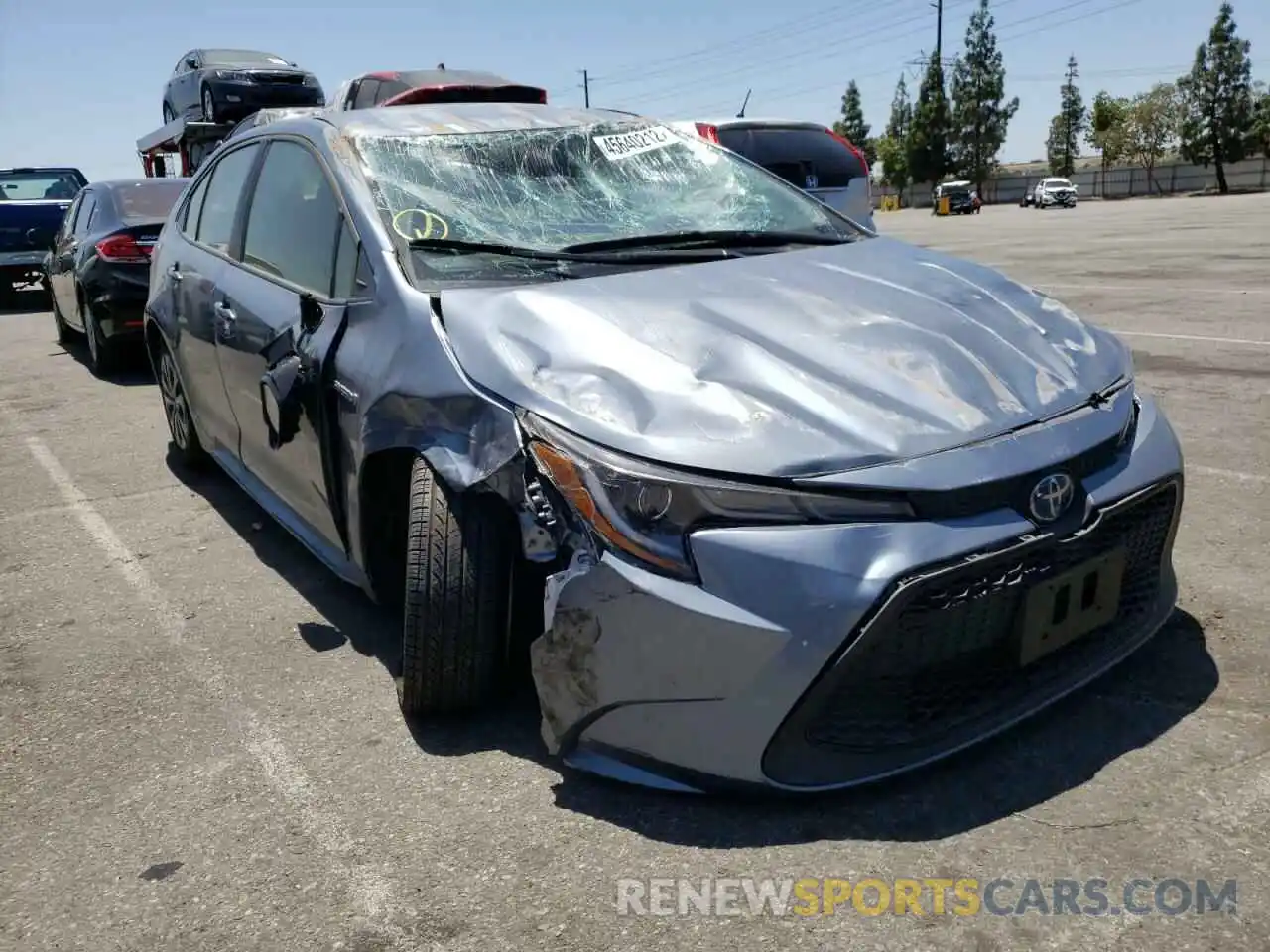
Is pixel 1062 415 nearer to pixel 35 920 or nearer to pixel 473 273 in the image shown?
pixel 473 273

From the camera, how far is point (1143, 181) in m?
74.5

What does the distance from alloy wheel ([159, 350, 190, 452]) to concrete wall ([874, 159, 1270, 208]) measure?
71.3 metres

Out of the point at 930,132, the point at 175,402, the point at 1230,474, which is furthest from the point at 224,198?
the point at 930,132

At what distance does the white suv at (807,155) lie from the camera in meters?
9.11

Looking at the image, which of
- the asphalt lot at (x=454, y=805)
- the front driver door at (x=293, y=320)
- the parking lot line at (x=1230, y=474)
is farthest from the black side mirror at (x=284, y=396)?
the parking lot line at (x=1230, y=474)

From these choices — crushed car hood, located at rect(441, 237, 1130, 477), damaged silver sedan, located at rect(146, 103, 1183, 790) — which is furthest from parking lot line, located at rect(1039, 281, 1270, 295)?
crushed car hood, located at rect(441, 237, 1130, 477)

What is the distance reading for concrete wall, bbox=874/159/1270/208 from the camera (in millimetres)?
67562

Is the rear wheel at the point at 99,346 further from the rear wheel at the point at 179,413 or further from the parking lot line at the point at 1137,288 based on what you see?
the parking lot line at the point at 1137,288

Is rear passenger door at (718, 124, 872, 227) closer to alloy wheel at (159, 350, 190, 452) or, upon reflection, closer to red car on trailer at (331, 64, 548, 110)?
red car on trailer at (331, 64, 548, 110)

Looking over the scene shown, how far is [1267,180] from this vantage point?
66.2 meters

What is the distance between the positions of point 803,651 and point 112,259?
7405mm

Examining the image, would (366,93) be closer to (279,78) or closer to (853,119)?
(279,78)

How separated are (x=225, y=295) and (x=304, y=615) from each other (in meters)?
1.21

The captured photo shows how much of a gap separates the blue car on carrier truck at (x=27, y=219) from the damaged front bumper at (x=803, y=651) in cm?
1463
